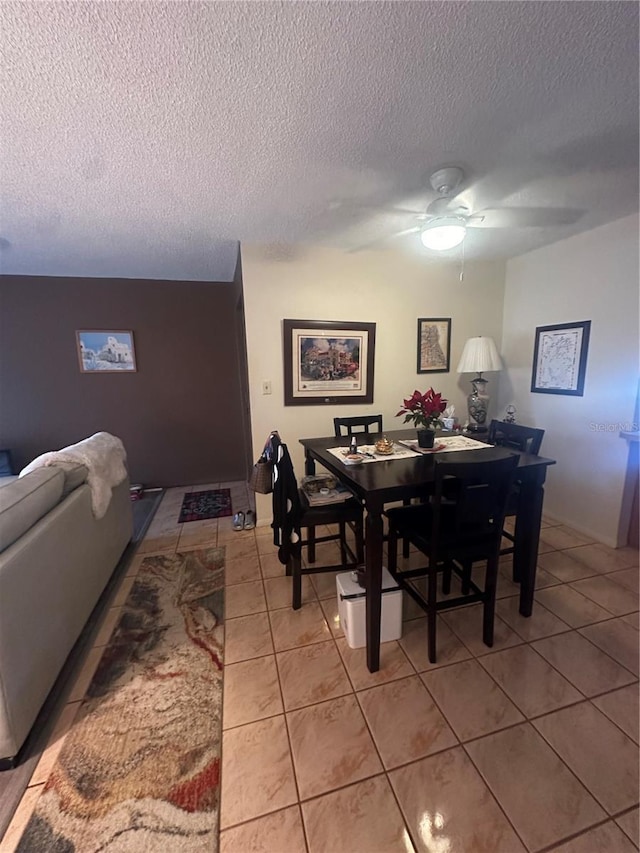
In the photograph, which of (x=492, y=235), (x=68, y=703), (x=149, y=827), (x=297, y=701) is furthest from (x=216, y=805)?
(x=492, y=235)

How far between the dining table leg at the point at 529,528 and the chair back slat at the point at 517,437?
0.45 metres

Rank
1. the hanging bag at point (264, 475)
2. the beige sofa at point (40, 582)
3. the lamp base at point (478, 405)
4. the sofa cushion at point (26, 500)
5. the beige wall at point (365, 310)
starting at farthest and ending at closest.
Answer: the lamp base at point (478, 405), the beige wall at point (365, 310), the hanging bag at point (264, 475), the sofa cushion at point (26, 500), the beige sofa at point (40, 582)

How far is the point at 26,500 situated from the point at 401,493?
1601 millimetres

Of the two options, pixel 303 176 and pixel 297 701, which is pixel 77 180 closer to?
pixel 303 176

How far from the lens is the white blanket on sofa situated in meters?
1.81

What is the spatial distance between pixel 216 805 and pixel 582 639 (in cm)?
177

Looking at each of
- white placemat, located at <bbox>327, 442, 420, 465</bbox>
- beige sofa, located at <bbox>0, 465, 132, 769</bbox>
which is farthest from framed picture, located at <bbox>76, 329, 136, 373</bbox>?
white placemat, located at <bbox>327, 442, 420, 465</bbox>

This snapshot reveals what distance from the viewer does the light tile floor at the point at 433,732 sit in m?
0.99

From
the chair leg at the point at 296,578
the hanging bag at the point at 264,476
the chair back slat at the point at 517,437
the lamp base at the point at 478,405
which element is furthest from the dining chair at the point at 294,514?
the lamp base at the point at 478,405

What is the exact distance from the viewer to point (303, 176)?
1.75m

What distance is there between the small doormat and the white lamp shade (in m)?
2.65

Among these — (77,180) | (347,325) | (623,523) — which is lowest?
(623,523)

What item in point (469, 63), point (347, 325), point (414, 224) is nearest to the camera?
point (469, 63)

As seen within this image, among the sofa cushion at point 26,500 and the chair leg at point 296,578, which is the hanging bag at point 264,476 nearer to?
the chair leg at point 296,578
